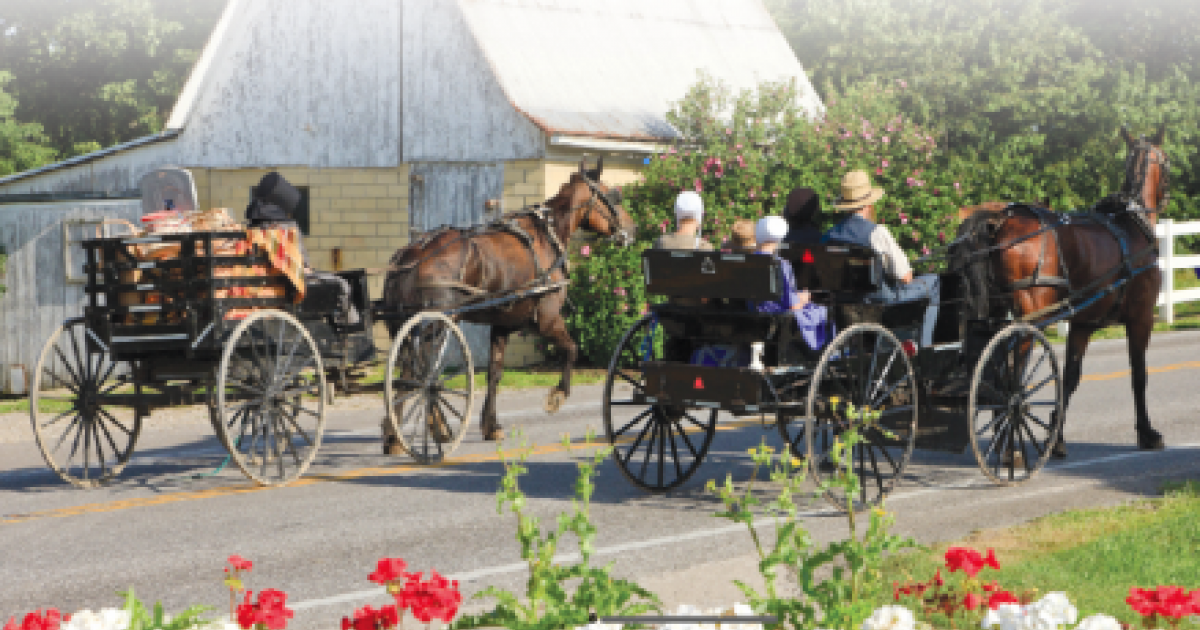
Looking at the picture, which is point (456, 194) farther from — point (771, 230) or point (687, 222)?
point (771, 230)

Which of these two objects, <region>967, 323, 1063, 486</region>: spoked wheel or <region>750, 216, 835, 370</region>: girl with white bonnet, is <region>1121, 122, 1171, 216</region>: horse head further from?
<region>750, 216, 835, 370</region>: girl with white bonnet

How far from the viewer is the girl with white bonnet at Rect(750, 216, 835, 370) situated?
8.09 metres

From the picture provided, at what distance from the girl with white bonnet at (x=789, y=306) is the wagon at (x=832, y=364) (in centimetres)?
7

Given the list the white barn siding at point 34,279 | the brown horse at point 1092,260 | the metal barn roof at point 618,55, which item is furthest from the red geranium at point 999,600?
the white barn siding at point 34,279

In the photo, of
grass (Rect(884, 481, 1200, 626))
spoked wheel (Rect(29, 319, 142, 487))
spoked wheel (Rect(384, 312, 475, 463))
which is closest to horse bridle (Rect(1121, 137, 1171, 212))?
grass (Rect(884, 481, 1200, 626))

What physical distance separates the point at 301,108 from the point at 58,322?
508 cm

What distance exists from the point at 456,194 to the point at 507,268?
27.2ft

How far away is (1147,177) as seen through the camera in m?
11.1

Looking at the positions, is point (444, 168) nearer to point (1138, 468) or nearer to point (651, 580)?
point (1138, 468)

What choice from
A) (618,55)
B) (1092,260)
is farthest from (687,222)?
(618,55)

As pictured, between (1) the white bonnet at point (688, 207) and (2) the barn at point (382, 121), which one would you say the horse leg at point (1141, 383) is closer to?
(1) the white bonnet at point (688, 207)

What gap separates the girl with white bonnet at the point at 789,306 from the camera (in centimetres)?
809

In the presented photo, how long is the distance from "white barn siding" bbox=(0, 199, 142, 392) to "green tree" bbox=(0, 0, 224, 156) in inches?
614

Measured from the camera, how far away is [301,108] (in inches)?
814
